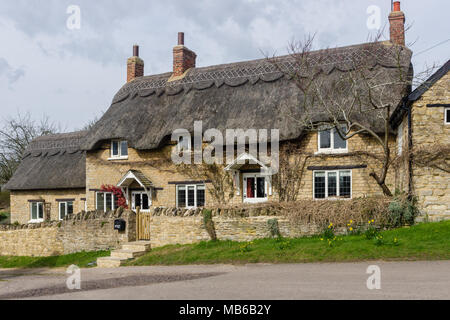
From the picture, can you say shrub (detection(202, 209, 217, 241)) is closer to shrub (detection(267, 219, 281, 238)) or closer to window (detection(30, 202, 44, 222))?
shrub (detection(267, 219, 281, 238))

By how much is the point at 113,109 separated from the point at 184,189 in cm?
703

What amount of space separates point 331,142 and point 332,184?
6.11ft

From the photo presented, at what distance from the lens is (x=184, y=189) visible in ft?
74.5

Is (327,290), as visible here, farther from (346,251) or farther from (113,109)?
(113,109)

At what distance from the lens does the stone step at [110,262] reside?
16.6m

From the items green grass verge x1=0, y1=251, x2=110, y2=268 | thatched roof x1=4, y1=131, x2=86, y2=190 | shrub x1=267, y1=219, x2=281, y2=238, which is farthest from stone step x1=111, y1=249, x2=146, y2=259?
thatched roof x1=4, y1=131, x2=86, y2=190

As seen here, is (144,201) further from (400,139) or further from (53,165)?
(400,139)

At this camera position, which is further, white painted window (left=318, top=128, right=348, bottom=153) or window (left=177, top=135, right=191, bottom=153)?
window (left=177, top=135, right=191, bottom=153)

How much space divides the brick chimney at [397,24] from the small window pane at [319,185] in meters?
7.16

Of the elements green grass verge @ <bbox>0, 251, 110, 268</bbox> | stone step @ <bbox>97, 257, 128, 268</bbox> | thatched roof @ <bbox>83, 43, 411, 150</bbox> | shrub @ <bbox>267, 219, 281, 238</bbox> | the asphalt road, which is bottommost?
green grass verge @ <bbox>0, 251, 110, 268</bbox>

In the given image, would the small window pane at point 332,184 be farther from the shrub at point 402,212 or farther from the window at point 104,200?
the window at point 104,200

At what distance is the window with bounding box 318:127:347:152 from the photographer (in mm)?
19953

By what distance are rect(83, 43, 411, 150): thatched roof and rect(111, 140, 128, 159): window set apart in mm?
713

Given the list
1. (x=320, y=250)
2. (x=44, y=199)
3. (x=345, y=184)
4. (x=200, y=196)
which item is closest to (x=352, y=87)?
(x=345, y=184)
